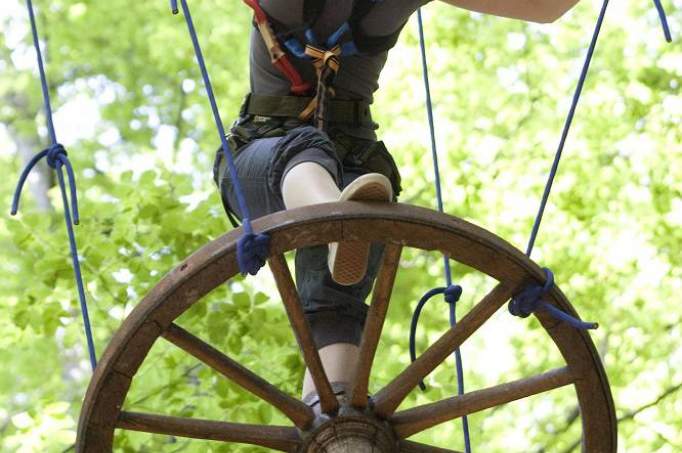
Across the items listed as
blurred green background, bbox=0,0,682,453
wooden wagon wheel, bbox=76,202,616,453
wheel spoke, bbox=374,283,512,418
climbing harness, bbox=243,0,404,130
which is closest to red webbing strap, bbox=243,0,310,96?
climbing harness, bbox=243,0,404,130

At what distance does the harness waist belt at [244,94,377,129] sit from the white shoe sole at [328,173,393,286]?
1.56 ft

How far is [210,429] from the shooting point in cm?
202

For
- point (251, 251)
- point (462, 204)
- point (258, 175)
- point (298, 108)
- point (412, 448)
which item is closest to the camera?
point (251, 251)

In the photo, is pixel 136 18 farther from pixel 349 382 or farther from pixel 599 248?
pixel 349 382

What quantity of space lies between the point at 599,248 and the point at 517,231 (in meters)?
0.46

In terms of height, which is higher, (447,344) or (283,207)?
(283,207)

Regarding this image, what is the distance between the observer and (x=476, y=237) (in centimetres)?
191

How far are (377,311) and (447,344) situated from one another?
5.5 inches

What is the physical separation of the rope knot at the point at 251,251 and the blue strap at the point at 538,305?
46 cm

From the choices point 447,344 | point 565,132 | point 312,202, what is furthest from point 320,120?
point 447,344

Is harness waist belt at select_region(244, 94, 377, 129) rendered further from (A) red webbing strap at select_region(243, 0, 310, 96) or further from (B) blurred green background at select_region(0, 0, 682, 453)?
(B) blurred green background at select_region(0, 0, 682, 453)

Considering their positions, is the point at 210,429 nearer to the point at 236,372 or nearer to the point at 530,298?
the point at 236,372

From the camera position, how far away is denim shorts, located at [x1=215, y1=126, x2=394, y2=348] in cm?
220

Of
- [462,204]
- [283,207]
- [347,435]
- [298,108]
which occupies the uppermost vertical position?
[462,204]
